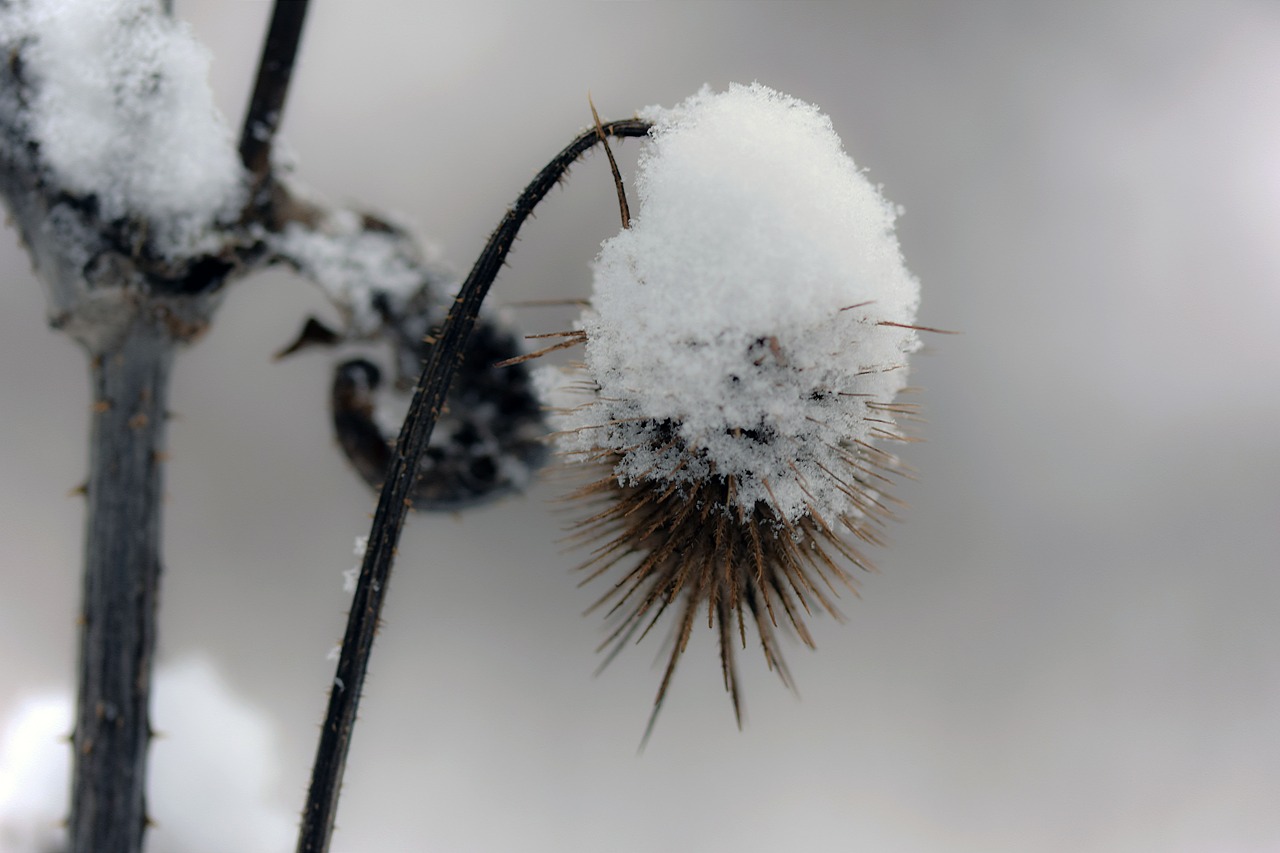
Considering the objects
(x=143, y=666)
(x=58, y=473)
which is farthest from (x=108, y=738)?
(x=58, y=473)

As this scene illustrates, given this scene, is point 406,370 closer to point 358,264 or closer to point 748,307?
point 358,264

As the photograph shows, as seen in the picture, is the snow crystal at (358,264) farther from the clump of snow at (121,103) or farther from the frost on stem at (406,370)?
the clump of snow at (121,103)

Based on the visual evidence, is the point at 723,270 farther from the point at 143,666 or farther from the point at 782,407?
the point at 143,666

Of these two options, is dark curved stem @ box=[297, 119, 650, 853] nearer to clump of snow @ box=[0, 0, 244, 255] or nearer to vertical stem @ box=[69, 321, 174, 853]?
vertical stem @ box=[69, 321, 174, 853]

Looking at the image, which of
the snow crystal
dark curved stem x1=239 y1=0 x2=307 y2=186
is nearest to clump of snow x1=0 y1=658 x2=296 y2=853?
the snow crystal

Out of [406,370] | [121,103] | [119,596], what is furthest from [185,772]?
[121,103]

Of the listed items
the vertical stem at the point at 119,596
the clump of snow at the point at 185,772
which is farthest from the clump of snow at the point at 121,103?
the clump of snow at the point at 185,772

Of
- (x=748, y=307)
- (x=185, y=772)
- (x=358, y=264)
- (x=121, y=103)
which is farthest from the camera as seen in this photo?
(x=185, y=772)
